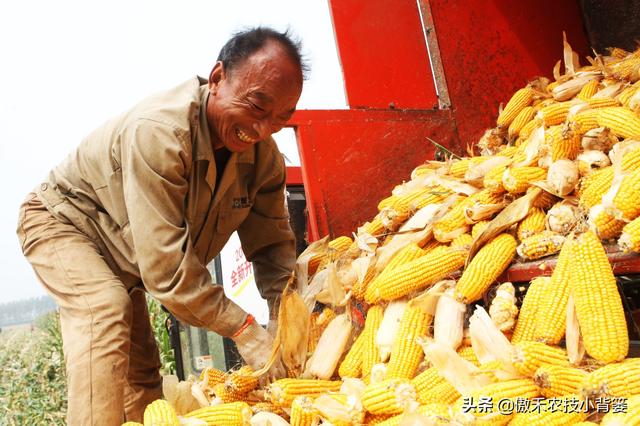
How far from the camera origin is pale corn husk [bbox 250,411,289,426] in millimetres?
2167

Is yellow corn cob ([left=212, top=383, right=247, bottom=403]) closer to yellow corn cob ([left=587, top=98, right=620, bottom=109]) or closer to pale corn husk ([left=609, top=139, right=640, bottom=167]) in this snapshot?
pale corn husk ([left=609, top=139, right=640, bottom=167])

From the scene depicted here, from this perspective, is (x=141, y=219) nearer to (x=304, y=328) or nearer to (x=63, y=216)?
(x=63, y=216)

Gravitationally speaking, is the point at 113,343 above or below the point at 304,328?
above

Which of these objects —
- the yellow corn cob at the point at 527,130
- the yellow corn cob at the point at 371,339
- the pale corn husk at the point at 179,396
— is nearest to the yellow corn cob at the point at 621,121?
the yellow corn cob at the point at 527,130

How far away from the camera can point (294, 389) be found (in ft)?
7.64

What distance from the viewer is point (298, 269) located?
312cm

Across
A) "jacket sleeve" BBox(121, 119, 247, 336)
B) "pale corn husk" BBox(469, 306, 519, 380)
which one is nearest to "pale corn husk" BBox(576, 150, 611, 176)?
"pale corn husk" BBox(469, 306, 519, 380)

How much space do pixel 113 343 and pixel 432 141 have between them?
2.51m

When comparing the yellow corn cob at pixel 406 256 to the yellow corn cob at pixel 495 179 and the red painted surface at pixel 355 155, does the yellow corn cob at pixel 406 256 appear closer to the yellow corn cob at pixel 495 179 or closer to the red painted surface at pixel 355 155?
the yellow corn cob at pixel 495 179

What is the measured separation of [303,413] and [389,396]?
14.6 inches

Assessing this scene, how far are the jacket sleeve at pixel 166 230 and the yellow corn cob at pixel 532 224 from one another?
4.21 ft

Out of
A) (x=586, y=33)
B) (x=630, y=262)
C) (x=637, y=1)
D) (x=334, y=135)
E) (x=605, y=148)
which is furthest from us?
(x=586, y=33)

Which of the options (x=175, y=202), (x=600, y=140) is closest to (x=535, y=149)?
(x=600, y=140)

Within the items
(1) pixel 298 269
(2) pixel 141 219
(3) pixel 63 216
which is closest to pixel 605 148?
(1) pixel 298 269
